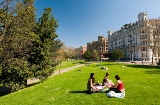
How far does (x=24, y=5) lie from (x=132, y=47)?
312 feet

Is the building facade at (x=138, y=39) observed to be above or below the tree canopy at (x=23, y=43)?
above

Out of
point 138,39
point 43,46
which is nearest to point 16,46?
point 43,46

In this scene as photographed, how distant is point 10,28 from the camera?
21.5 metres

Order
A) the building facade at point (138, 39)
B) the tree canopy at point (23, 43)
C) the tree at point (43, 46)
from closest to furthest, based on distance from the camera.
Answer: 1. the tree canopy at point (23, 43)
2. the tree at point (43, 46)
3. the building facade at point (138, 39)

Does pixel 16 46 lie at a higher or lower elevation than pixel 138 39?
lower

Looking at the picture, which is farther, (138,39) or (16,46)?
(138,39)

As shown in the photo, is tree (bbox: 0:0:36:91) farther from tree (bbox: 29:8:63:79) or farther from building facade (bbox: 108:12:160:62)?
building facade (bbox: 108:12:160:62)

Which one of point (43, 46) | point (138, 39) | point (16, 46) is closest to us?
point (16, 46)

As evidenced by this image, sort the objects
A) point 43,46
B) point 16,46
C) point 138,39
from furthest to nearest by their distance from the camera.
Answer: point 138,39 < point 43,46 < point 16,46

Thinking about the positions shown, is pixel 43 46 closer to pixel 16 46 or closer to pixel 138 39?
pixel 16 46

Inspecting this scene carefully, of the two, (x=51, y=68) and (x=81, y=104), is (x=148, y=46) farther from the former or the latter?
(x=81, y=104)

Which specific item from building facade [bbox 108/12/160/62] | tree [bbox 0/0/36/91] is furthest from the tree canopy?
building facade [bbox 108/12/160/62]

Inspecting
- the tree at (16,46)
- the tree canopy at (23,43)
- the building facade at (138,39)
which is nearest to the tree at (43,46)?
the tree canopy at (23,43)

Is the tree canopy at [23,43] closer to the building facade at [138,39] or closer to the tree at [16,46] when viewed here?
the tree at [16,46]
